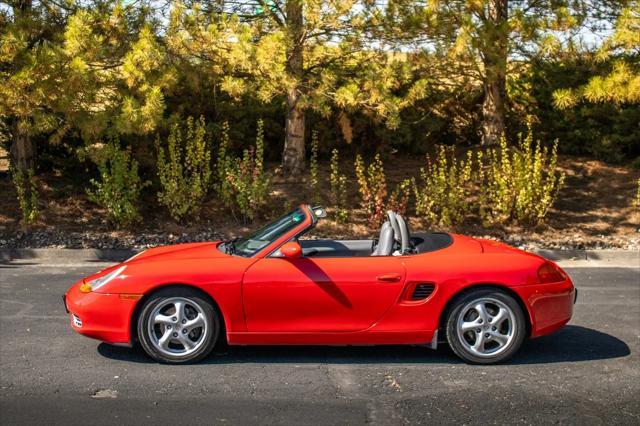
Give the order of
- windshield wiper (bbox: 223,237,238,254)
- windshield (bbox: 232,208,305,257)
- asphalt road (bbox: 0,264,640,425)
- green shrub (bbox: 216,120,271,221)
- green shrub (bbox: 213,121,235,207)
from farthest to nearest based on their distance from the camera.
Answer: green shrub (bbox: 213,121,235,207), green shrub (bbox: 216,120,271,221), windshield wiper (bbox: 223,237,238,254), windshield (bbox: 232,208,305,257), asphalt road (bbox: 0,264,640,425)

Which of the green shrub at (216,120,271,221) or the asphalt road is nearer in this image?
the asphalt road

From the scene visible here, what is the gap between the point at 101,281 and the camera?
565cm

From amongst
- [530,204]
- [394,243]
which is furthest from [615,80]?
[394,243]

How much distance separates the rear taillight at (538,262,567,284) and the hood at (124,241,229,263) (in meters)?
2.34

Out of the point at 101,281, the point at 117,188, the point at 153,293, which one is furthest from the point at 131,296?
the point at 117,188

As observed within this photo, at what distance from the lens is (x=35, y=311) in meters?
7.30

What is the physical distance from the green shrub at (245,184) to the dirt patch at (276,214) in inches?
9.7

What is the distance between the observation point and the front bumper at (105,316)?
5477mm

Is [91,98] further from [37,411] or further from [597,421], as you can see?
[597,421]

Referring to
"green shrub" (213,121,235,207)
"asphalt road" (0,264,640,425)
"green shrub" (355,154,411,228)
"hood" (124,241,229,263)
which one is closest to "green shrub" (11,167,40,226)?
"green shrub" (213,121,235,207)

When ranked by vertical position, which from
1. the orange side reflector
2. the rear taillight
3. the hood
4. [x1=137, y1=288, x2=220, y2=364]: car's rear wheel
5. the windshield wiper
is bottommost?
[x1=137, y1=288, x2=220, y2=364]: car's rear wheel

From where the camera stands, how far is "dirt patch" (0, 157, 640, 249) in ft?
37.6

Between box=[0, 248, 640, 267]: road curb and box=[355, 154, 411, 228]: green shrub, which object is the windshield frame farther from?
box=[355, 154, 411, 228]: green shrub

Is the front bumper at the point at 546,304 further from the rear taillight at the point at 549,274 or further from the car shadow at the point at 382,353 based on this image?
the car shadow at the point at 382,353
